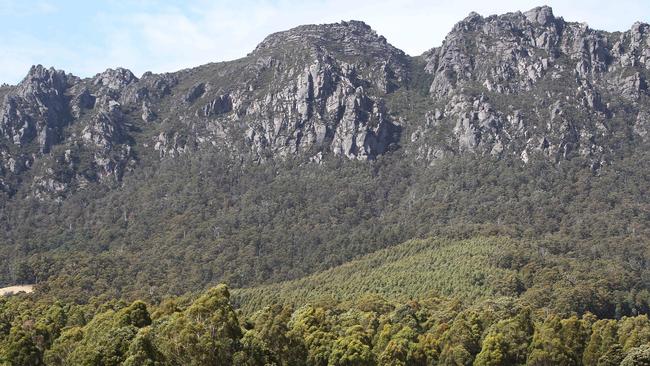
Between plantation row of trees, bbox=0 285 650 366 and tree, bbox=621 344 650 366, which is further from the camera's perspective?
tree, bbox=621 344 650 366

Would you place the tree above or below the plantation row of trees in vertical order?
below

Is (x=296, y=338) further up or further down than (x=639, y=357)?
further up

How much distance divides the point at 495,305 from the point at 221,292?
63.2m

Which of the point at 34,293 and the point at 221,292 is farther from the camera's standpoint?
the point at 34,293

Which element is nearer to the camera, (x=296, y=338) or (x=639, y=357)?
(x=639, y=357)

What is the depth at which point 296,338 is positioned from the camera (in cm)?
7281

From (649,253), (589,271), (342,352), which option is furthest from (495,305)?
(649,253)

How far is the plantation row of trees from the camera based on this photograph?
58594 mm

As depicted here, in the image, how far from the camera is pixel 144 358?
5484 centimetres

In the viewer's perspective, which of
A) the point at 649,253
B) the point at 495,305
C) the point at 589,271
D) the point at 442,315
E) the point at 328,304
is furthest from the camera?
the point at 649,253

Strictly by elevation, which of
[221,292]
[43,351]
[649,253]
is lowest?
[649,253]

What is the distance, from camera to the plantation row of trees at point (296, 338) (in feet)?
192

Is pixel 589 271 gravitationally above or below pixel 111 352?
below

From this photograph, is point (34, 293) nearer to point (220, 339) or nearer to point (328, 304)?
point (328, 304)
